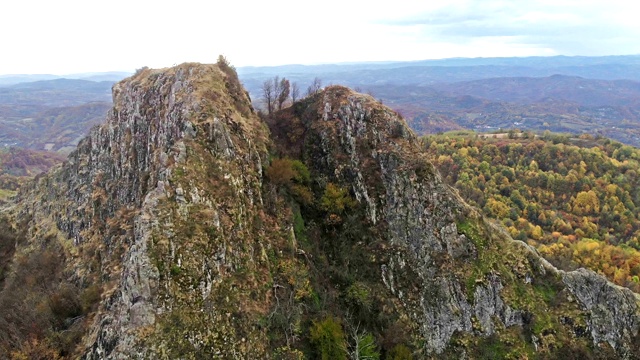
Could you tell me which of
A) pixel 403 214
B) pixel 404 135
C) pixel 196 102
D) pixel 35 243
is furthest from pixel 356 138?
pixel 35 243

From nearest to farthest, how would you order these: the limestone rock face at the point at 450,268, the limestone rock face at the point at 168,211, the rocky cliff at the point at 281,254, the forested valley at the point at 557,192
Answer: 1. the limestone rock face at the point at 168,211
2. the rocky cliff at the point at 281,254
3. the limestone rock face at the point at 450,268
4. the forested valley at the point at 557,192

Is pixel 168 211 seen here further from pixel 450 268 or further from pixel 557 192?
pixel 557 192

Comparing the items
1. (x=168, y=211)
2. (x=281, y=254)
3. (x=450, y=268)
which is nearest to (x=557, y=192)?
(x=450, y=268)

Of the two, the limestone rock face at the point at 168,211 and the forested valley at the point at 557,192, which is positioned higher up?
the limestone rock face at the point at 168,211

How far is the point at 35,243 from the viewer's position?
53.8m

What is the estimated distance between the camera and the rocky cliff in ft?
89.0

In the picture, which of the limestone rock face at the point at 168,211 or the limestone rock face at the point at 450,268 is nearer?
the limestone rock face at the point at 168,211

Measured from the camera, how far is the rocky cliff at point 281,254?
89.0ft

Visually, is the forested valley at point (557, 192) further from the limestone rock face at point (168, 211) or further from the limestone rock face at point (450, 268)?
the limestone rock face at point (168, 211)

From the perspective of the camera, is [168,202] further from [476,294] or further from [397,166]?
[476,294]

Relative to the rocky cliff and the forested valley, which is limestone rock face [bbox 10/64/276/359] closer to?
the rocky cliff

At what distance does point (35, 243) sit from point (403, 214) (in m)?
53.7

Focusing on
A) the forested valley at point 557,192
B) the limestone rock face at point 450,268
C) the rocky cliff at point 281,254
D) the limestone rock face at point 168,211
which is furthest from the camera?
the forested valley at point 557,192

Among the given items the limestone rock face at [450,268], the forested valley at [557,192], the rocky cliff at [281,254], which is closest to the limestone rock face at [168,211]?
the rocky cliff at [281,254]
